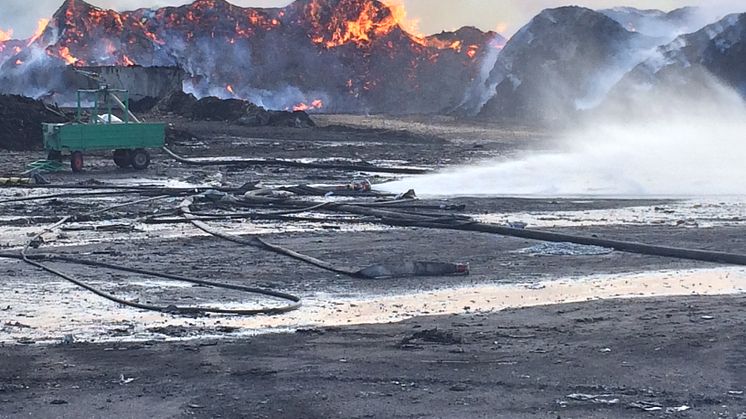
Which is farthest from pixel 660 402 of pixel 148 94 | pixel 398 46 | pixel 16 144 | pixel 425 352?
pixel 398 46

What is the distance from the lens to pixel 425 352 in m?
9.88

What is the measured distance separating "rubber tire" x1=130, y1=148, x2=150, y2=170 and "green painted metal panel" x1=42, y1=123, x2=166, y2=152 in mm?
529

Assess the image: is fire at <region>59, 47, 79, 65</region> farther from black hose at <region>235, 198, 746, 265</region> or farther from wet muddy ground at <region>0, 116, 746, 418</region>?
wet muddy ground at <region>0, 116, 746, 418</region>

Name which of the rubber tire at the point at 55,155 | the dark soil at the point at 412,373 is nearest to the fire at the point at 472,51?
the rubber tire at the point at 55,155

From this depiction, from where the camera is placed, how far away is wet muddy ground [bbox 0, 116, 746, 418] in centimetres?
835

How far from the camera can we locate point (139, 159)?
116ft

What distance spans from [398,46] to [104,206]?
135 meters

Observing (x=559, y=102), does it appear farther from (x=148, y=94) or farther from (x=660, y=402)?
(x=660, y=402)

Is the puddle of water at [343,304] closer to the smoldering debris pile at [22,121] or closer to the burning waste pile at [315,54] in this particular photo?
the smoldering debris pile at [22,121]

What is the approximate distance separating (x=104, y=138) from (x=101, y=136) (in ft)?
0.41

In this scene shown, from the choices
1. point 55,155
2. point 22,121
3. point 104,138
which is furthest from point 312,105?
point 104,138

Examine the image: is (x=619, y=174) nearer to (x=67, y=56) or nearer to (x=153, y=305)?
(x=153, y=305)

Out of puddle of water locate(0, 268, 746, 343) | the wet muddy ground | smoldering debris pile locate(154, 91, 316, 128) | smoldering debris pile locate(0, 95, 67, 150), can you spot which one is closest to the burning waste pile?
smoldering debris pile locate(154, 91, 316, 128)

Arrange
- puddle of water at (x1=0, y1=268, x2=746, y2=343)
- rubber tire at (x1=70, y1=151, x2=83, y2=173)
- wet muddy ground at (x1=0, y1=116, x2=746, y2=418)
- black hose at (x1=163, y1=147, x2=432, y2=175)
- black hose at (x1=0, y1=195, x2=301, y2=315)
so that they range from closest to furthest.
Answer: wet muddy ground at (x1=0, y1=116, x2=746, y2=418) < puddle of water at (x1=0, y1=268, x2=746, y2=343) < black hose at (x1=0, y1=195, x2=301, y2=315) < rubber tire at (x1=70, y1=151, x2=83, y2=173) < black hose at (x1=163, y1=147, x2=432, y2=175)
